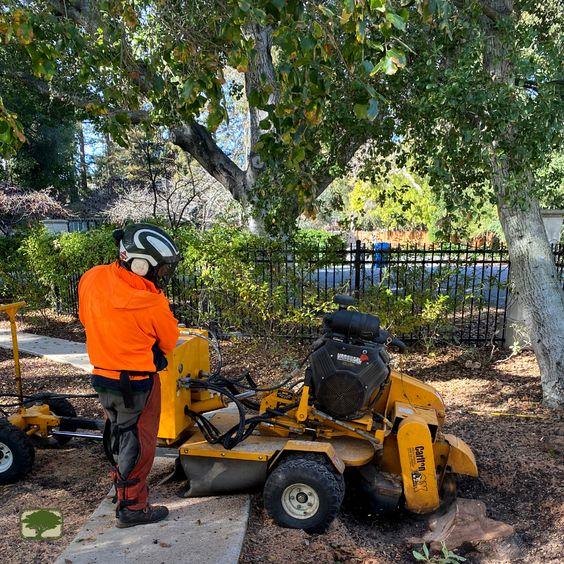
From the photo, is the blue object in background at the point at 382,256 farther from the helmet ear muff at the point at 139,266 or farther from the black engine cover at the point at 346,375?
the helmet ear muff at the point at 139,266

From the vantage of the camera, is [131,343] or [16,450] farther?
[16,450]

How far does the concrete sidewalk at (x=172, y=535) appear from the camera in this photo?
9.60 ft

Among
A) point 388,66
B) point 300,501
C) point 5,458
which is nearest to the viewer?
point 388,66

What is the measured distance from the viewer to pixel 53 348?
848 centimetres

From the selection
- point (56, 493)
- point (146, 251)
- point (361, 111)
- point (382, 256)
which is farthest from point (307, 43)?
point (382, 256)

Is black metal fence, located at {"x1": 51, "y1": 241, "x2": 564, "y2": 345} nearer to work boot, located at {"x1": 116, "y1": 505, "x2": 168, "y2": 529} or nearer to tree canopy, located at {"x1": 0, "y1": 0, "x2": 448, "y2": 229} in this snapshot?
tree canopy, located at {"x1": 0, "y1": 0, "x2": 448, "y2": 229}

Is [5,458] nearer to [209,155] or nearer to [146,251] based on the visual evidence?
[146,251]

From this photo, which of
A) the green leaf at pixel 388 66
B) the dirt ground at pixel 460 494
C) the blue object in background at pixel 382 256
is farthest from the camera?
Result: the blue object in background at pixel 382 256

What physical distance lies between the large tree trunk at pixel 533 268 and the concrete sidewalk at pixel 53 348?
18.6 feet

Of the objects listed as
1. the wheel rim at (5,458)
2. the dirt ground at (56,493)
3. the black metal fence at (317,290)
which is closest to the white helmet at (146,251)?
the dirt ground at (56,493)

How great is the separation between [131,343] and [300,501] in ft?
4.87

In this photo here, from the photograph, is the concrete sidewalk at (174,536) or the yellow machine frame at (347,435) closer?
the concrete sidewalk at (174,536)

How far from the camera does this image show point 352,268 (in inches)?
342

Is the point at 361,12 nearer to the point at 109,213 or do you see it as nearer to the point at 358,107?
the point at 358,107
